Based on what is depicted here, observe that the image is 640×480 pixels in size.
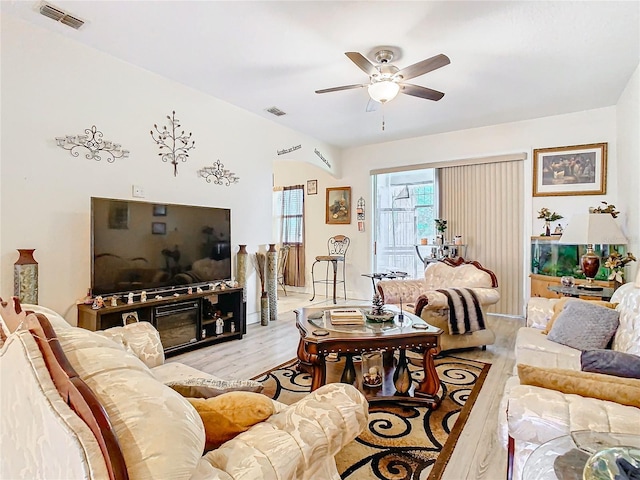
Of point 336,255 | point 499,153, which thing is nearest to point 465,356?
point 499,153

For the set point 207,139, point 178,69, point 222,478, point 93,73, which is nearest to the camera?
point 222,478

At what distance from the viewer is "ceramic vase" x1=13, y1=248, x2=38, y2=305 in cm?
258

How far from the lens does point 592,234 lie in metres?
3.29

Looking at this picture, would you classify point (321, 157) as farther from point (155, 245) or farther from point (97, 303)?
point (97, 303)

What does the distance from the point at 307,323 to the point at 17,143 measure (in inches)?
102

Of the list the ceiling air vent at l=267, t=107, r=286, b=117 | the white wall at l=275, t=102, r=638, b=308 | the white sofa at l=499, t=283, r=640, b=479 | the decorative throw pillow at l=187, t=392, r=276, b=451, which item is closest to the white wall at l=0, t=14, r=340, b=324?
the ceiling air vent at l=267, t=107, r=286, b=117

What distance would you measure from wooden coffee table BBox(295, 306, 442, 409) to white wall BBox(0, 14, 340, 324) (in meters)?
2.12

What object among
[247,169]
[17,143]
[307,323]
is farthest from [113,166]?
[307,323]

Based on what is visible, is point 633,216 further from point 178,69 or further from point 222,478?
point 178,69

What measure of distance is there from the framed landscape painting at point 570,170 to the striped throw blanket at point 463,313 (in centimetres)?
235

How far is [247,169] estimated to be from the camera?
4.61 metres

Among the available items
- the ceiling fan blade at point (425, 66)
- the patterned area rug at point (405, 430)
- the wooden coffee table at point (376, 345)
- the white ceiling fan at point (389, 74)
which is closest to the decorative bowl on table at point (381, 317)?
the wooden coffee table at point (376, 345)

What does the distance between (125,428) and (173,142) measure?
355 cm

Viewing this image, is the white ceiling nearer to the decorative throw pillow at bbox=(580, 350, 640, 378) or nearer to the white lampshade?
the white lampshade
